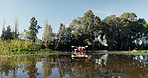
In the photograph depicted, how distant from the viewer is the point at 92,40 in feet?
116

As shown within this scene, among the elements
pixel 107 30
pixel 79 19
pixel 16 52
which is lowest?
pixel 16 52

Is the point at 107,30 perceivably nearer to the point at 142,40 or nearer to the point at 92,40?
the point at 92,40

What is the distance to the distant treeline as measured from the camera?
31375 millimetres

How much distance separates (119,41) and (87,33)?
1134cm

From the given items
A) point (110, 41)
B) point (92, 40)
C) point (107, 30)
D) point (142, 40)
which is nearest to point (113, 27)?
point (107, 30)

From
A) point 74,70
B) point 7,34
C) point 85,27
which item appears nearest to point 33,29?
point 7,34

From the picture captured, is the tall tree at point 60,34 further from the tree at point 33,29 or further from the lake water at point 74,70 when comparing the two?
the lake water at point 74,70

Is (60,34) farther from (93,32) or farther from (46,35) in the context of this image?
(93,32)

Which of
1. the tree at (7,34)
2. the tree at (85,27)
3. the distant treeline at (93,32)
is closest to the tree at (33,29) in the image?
the distant treeline at (93,32)

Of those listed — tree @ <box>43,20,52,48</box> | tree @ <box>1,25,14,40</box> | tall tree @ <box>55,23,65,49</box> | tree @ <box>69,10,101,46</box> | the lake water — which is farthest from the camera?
tree @ <box>69,10,101,46</box>

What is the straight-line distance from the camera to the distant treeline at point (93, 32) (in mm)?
31375

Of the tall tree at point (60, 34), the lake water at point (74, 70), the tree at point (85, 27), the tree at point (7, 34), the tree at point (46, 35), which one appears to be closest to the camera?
the lake water at point (74, 70)

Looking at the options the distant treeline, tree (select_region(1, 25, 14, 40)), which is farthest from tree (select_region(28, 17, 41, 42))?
tree (select_region(1, 25, 14, 40))

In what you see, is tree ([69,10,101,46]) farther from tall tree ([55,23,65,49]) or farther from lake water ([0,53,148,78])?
lake water ([0,53,148,78])
